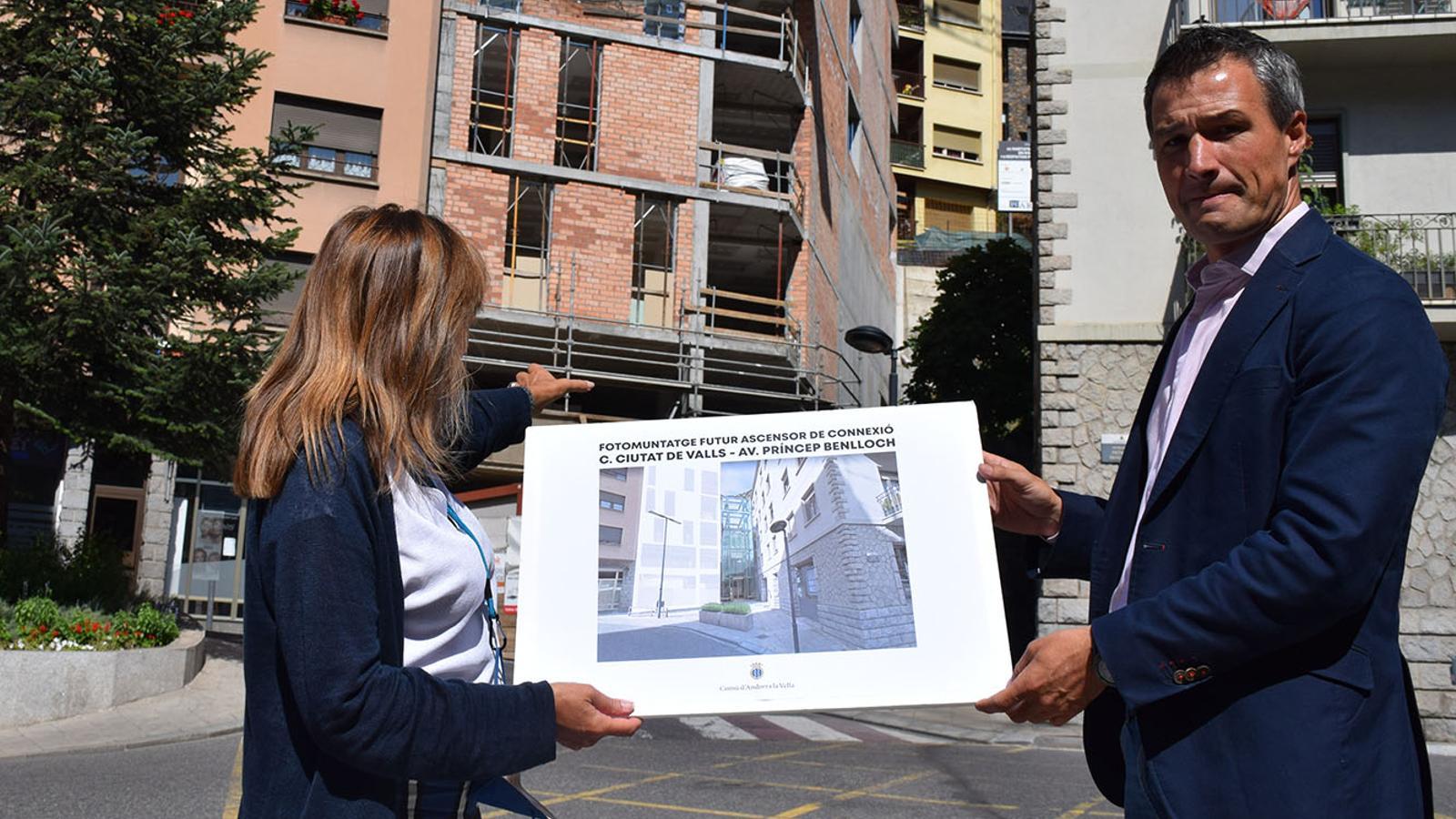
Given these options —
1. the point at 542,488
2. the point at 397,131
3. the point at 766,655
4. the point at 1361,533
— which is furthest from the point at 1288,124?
the point at 397,131

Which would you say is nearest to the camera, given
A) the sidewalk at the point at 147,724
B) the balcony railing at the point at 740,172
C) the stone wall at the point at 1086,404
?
the sidewalk at the point at 147,724

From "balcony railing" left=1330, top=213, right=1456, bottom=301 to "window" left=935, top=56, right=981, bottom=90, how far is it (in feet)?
124

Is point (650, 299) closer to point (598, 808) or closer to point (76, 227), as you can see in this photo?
point (76, 227)

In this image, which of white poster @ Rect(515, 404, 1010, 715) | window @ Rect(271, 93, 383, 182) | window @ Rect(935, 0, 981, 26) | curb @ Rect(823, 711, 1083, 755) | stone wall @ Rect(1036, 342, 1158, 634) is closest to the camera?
white poster @ Rect(515, 404, 1010, 715)

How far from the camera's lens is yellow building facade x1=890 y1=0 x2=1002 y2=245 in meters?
50.2

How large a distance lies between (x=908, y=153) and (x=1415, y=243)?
36.1 metres

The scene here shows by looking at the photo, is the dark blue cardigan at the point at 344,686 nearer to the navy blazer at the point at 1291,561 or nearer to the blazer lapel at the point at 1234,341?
the navy blazer at the point at 1291,561

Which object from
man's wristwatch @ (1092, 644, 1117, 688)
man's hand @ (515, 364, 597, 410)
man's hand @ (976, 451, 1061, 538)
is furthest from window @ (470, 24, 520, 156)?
man's wristwatch @ (1092, 644, 1117, 688)

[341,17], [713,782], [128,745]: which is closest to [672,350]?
[341,17]

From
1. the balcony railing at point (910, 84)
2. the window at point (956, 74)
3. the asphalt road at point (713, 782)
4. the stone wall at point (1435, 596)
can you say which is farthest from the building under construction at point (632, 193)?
the window at point (956, 74)

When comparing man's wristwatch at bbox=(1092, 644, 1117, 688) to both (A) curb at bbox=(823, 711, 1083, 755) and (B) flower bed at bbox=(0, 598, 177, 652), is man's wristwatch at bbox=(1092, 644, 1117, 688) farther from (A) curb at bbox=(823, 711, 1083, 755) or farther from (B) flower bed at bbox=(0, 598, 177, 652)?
(B) flower bed at bbox=(0, 598, 177, 652)

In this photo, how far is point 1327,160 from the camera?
51.3 feet

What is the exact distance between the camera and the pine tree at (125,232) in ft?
41.7

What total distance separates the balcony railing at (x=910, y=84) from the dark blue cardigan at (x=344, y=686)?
5046cm
